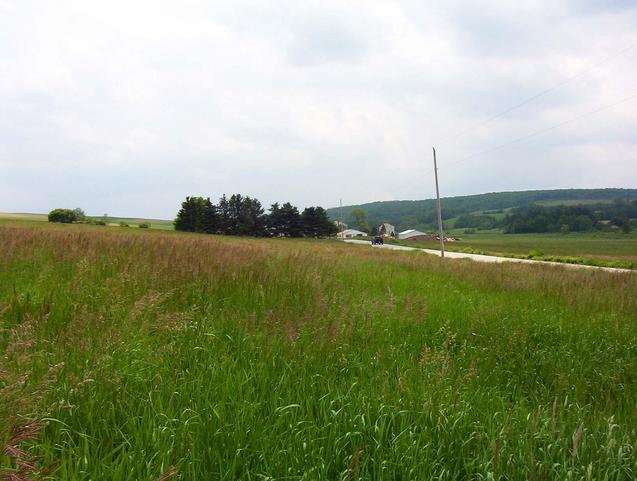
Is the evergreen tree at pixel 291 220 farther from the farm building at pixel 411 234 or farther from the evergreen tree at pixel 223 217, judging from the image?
the farm building at pixel 411 234

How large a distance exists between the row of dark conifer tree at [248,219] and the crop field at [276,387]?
8366 centimetres

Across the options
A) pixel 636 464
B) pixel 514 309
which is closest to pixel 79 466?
pixel 636 464

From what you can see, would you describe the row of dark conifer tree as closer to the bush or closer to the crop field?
the bush

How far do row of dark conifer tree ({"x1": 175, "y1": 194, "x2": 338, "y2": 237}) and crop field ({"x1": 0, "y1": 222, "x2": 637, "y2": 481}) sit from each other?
83660 millimetres

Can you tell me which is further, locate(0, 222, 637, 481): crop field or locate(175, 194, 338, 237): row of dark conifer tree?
locate(175, 194, 338, 237): row of dark conifer tree

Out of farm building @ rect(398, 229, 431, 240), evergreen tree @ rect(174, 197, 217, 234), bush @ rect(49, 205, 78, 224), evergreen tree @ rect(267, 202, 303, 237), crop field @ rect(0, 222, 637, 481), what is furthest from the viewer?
farm building @ rect(398, 229, 431, 240)

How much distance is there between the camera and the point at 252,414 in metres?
2.27

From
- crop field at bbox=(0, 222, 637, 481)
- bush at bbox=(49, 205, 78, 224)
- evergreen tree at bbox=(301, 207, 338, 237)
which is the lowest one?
crop field at bbox=(0, 222, 637, 481)

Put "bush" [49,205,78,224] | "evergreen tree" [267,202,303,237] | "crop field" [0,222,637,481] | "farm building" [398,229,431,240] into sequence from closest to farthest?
"crop field" [0,222,637,481]
"bush" [49,205,78,224]
"evergreen tree" [267,202,303,237]
"farm building" [398,229,431,240]

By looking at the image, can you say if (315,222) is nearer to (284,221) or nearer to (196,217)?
(284,221)

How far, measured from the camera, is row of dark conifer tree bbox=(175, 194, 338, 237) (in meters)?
86.2

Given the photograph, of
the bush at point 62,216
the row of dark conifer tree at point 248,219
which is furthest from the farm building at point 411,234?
the bush at point 62,216

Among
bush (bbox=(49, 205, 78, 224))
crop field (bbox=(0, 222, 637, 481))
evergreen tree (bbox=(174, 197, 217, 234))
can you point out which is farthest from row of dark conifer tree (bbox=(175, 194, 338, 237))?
crop field (bbox=(0, 222, 637, 481))

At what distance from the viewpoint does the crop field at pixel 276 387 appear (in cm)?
201
